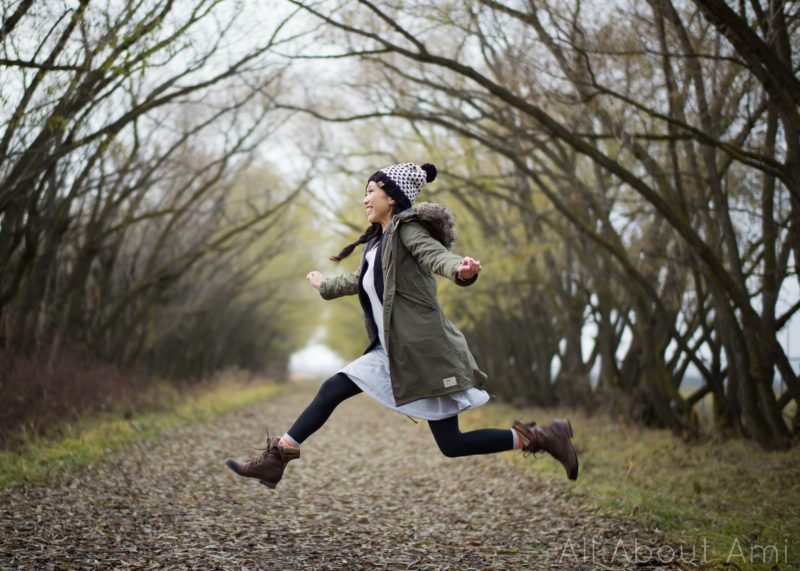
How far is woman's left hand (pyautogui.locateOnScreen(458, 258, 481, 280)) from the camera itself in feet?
11.7

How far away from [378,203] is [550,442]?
1701 millimetres

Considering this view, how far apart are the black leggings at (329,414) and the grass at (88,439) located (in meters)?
3.08

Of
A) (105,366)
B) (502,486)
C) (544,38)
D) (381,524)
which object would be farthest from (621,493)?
(105,366)

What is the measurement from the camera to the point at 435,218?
13.7 ft

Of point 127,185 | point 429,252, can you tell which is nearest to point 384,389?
point 429,252

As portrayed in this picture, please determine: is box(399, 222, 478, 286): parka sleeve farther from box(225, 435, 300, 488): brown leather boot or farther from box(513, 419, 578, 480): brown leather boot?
box(225, 435, 300, 488): brown leather boot

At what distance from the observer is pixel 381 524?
18.6 ft

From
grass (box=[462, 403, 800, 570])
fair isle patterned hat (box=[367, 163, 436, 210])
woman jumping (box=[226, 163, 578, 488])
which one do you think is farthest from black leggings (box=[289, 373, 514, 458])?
fair isle patterned hat (box=[367, 163, 436, 210])

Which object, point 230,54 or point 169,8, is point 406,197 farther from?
point 230,54

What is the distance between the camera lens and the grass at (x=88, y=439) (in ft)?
21.8

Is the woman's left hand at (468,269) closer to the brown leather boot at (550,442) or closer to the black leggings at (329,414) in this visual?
the black leggings at (329,414)

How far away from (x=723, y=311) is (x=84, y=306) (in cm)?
1193

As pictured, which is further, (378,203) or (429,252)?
(378,203)

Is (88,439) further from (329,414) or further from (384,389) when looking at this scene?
A: (384,389)
